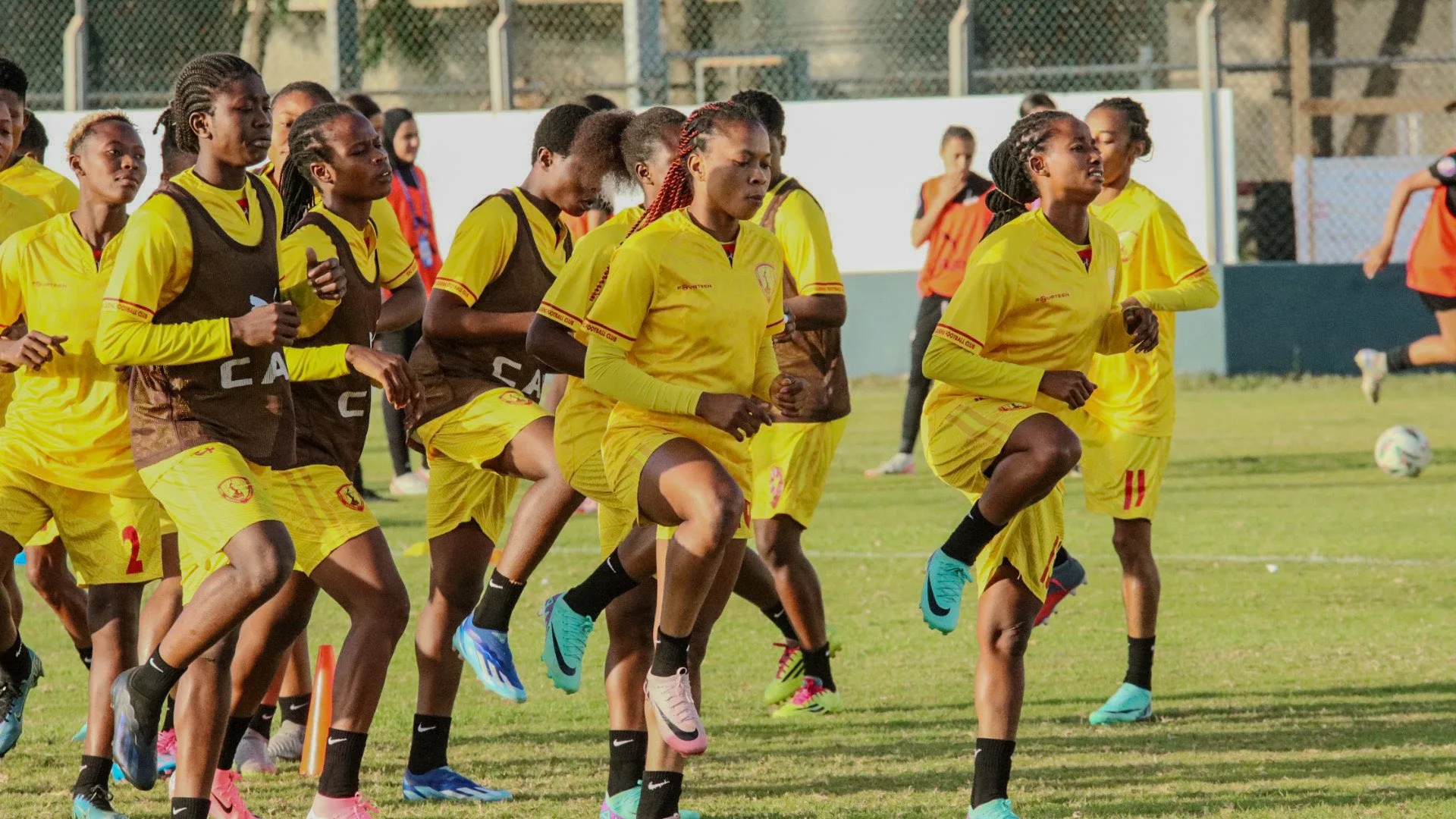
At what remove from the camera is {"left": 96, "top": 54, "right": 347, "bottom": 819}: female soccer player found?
5.18m

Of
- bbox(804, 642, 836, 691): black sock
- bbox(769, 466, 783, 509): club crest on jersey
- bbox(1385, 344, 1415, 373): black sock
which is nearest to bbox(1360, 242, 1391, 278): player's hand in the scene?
bbox(1385, 344, 1415, 373): black sock

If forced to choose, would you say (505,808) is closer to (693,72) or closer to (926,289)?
(926,289)

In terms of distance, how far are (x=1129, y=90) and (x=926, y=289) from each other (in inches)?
309

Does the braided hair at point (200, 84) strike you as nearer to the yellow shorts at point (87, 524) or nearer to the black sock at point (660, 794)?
the yellow shorts at point (87, 524)

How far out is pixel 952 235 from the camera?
14.5 meters

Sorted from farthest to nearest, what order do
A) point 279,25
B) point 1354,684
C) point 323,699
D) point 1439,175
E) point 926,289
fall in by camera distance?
point 279,25 → point 926,289 → point 1439,175 → point 1354,684 → point 323,699

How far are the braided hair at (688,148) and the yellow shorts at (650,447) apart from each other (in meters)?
0.55

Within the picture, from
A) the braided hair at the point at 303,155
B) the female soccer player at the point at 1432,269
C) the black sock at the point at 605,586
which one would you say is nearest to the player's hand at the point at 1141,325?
the black sock at the point at 605,586

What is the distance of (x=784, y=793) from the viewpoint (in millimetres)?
6160

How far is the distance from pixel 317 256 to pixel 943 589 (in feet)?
6.87

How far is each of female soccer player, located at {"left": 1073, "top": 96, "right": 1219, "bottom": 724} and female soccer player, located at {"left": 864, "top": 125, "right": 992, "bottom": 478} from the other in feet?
20.5

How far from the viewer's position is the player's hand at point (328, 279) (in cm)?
547

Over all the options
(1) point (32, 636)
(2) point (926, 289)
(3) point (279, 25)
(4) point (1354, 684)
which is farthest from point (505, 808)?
(3) point (279, 25)

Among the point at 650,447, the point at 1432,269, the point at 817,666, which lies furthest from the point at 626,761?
the point at 1432,269
